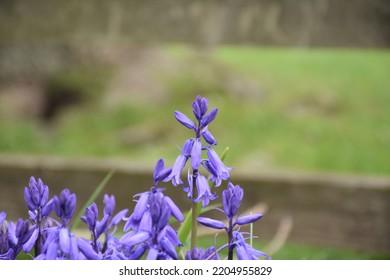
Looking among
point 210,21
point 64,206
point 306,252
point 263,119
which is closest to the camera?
point 64,206

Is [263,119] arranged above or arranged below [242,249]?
above

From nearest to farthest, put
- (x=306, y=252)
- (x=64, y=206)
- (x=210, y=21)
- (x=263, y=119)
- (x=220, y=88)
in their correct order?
(x=64, y=206) < (x=210, y=21) < (x=306, y=252) < (x=263, y=119) < (x=220, y=88)

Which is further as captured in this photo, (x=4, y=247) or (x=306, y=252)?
(x=306, y=252)

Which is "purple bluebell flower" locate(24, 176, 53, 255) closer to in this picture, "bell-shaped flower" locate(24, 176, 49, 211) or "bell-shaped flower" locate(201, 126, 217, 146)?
"bell-shaped flower" locate(24, 176, 49, 211)

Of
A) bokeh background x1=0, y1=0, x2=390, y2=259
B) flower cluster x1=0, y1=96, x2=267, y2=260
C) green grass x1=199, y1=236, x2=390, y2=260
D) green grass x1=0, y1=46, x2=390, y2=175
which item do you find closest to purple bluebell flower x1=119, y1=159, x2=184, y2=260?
flower cluster x1=0, y1=96, x2=267, y2=260

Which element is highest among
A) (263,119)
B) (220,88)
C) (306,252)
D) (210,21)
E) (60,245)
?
(220,88)

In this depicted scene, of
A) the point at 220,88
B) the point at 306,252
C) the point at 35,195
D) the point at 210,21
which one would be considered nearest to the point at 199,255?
the point at 35,195

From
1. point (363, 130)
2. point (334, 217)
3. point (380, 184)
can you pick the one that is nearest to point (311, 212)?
point (334, 217)

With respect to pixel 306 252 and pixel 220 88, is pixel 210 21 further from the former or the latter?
pixel 220 88
